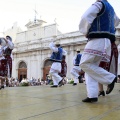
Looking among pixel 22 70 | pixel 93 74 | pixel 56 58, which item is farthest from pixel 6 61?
pixel 22 70

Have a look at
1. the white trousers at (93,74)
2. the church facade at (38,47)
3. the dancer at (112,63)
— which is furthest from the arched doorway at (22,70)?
the white trousers at (93,74)

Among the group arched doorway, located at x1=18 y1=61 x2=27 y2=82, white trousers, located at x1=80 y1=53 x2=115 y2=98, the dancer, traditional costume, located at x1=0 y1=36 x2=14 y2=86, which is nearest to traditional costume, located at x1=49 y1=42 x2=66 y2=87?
traditional costume, located at x1=0 y1=36 x2=14 y2=86

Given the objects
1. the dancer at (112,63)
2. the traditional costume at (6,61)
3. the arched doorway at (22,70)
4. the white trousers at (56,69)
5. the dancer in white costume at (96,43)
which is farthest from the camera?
the arched doorway at (22,70)

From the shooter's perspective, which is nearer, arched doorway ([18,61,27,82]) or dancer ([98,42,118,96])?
dancer ([98,42,118,96])

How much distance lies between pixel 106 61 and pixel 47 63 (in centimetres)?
2543

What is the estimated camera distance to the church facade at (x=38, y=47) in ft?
88.2

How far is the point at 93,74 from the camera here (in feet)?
11.3

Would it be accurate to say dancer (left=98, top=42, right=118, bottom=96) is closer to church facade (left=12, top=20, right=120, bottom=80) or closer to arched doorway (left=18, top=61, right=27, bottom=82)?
church facade (left=12, top=20, right=120, bottom=80)

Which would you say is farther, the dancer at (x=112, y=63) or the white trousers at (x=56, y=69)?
the white trousers at (x=56, y=69)

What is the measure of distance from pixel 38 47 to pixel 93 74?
86.7 feet

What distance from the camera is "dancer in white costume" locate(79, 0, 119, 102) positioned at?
11.0 ft

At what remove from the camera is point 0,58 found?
23.8 feet

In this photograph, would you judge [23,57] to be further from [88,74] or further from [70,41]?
[88,74]

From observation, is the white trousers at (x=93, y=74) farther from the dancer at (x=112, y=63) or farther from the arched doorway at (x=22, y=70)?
the arched doorway at (x=22, y=70)
